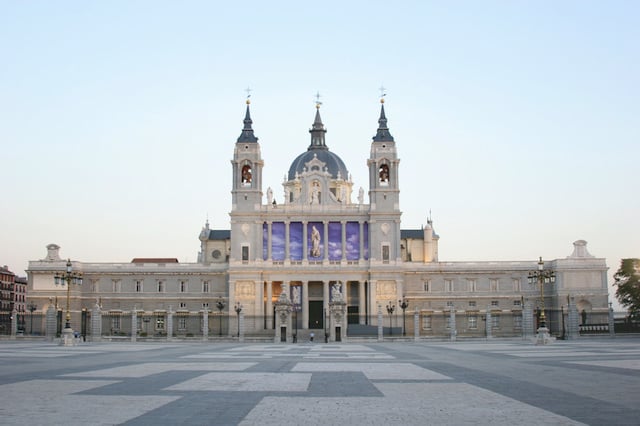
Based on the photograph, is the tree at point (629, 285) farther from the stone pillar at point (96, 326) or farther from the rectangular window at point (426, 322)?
the stone pillar at point (96, 326)

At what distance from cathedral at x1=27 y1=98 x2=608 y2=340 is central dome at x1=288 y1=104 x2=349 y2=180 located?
1966cm

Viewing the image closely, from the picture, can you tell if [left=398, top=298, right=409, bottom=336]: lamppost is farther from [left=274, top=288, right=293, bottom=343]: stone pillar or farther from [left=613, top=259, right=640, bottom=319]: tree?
[left=613, top=259, right=640, bottom=319]: tree

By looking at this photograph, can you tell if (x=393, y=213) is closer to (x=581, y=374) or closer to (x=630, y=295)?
(x=630, y=295)

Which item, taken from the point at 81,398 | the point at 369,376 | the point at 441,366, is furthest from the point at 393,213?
the point at 81,398

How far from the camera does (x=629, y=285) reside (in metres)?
105

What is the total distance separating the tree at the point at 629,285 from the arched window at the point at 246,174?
5506 cm

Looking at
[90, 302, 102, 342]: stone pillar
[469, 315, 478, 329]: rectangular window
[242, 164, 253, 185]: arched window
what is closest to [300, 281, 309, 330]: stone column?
[242, 164, 253, 185]: arched window

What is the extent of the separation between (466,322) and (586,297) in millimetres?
17708

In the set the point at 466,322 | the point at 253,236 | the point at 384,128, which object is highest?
the point at 384,128

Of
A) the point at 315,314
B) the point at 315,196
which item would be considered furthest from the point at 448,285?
the point at 315,196

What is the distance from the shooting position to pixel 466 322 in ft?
378

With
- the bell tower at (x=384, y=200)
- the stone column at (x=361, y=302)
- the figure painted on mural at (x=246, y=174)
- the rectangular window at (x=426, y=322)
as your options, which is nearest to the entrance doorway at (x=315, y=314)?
the stone column at (x=361, y=302)

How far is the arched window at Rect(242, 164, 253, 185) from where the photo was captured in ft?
386

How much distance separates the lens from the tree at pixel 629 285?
103250 mm
